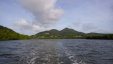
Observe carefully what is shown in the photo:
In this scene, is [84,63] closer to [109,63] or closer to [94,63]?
[94,63]

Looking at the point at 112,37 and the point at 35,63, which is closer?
the point at 35,63

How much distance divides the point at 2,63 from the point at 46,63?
6.95 m

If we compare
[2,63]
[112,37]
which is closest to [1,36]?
[112,37]

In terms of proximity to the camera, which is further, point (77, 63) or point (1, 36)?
point (1, 36)

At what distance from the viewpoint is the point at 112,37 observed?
195875 mm

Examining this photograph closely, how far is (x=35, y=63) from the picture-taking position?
24734 millimetres

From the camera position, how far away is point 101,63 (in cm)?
2523

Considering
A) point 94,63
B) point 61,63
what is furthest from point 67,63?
point 94,63

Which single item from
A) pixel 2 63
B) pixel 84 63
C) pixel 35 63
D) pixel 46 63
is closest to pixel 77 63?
pixel 84 63

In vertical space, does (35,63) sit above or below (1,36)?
below

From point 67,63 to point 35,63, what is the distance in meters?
4.88

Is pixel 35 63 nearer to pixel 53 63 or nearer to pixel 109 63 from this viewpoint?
pixel 53 63

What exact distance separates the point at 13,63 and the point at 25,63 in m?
1.85

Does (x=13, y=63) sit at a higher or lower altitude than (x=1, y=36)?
lower
